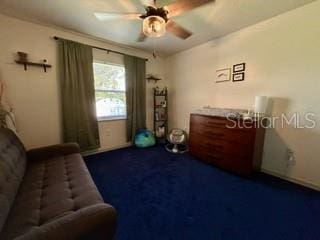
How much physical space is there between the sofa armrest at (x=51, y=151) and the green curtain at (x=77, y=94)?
0.79 metres

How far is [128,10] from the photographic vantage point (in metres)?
2.10

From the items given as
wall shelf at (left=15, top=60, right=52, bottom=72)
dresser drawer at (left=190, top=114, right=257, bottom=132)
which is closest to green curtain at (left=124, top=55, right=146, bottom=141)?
dresser drawer at (left=190, top=114, right=257, bottom=132)

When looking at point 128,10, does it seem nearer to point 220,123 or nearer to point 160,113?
point 220,123

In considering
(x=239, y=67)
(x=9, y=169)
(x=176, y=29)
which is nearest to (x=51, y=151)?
(x=9, y=169)

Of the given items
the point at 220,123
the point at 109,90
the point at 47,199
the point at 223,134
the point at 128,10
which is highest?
the point at 128,10

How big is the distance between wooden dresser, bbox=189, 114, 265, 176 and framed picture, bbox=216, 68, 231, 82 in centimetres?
85

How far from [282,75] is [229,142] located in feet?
4.02

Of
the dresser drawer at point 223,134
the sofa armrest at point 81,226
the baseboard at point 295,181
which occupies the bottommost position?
the baseboard at point 295,181

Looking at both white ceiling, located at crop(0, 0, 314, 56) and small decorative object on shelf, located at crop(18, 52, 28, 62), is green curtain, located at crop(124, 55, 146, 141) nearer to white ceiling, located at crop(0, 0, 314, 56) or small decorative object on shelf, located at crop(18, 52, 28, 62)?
white ceiling, located at crop(0, 0, 314, 56)

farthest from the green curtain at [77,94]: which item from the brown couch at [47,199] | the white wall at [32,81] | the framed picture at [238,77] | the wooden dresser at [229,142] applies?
the framed picture at [238,77]

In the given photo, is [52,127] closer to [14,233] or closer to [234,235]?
[14,233]

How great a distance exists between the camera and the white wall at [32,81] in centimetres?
232

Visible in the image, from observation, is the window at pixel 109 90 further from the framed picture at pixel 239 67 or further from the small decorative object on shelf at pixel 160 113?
the framed picture at pixel 239 67

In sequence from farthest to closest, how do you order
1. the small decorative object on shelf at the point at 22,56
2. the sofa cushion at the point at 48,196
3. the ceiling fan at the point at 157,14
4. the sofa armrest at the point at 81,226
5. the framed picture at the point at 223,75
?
the framed picture at the point at 223,75 < the small decorative object on shelf at the point at 22,56 < the ceiling fan at the point at 157,14 < the sofa cushion at the point at 48,196 < the sofa armrest at the point at 81,226
